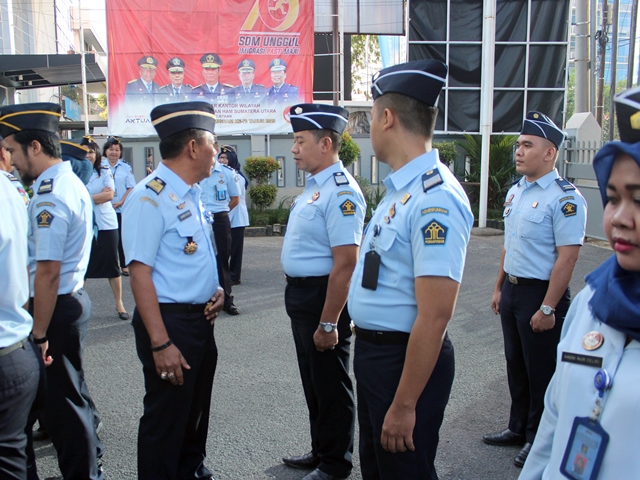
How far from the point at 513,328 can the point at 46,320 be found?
8.72ft

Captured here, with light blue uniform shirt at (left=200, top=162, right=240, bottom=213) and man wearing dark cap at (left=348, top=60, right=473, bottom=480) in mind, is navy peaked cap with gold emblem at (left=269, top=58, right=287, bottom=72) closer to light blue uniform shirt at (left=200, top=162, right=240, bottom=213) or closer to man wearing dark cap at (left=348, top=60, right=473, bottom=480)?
light blue uniform shirt at (left=200, top=162, right=240, bottom=213)

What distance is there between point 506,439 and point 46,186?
9.87 feet

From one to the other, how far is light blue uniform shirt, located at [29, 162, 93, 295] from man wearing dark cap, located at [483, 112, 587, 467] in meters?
2.50

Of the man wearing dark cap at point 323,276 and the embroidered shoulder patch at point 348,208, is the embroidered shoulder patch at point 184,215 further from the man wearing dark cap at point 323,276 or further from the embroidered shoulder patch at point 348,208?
the embroidered shoulder patch at point 348,208

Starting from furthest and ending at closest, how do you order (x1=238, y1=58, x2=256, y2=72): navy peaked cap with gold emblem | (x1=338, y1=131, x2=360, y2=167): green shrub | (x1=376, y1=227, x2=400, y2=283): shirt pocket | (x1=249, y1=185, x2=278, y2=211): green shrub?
(x1=338, y1=131, x2=360, y2=167): green shrub, (x1=249, y1=185, x2=278, y2=211): green shrub, (x1=238, y1=58, x2=256, y2=72): navy peaked cap with gold emblem, (x1=376, y1=227, x2=400, y2=283): shirt pocket

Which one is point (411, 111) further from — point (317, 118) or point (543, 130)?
point (543, 130)

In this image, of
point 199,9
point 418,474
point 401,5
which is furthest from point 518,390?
point 401,5

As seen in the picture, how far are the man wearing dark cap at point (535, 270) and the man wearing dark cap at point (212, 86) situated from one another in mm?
10131

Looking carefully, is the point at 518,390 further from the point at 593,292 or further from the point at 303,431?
the point at 593,292

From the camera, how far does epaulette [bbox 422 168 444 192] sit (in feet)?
6.45

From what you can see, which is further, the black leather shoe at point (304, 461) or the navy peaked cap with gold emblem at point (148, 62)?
the navy peaked cap with gold emblem at point (148, 62)

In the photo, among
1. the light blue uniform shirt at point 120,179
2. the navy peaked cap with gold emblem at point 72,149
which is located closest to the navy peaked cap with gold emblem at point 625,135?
the navy peaked cap with gold emblem at point 72,149

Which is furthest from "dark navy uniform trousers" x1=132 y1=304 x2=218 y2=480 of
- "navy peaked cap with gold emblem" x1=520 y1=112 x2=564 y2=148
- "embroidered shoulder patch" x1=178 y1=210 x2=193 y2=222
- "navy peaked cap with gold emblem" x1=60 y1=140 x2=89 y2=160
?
"navy peaked cap with gold emblem" x1=60 y1=140 x2=89 y2=160

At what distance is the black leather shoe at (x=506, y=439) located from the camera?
11.5 ft
